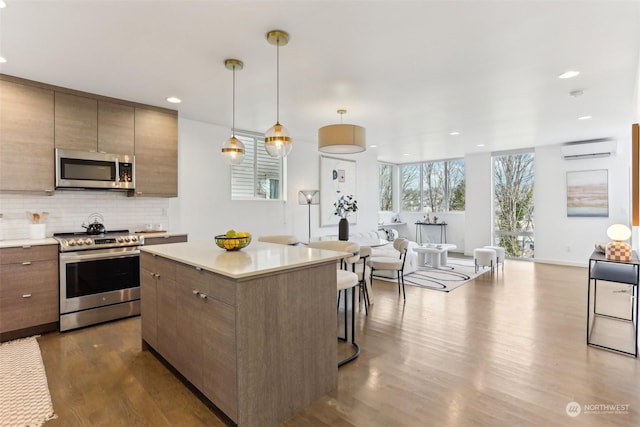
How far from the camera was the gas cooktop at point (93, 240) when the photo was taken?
333cm

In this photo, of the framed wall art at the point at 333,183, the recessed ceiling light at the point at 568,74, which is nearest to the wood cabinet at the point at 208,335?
the recessed ceiling light at the point at 568,74

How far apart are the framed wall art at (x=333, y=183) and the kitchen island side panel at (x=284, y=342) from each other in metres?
4.75

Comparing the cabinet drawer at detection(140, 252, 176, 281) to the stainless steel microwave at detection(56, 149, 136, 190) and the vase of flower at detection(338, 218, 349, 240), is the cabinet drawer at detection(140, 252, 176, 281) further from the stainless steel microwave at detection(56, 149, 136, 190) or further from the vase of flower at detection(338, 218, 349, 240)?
the vase of flower at detection(338, 218, 349, 240)

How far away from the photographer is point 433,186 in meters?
9.71

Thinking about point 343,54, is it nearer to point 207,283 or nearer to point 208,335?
point 207,283

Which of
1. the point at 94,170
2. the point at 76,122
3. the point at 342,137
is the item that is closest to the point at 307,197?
the point at 342,137

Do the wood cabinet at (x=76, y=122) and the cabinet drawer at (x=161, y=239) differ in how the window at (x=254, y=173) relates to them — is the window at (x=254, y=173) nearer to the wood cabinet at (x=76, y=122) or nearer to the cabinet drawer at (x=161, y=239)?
the cabinet drawer at (x=161, y=239)

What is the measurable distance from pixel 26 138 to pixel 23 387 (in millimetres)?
2448

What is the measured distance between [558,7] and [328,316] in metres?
2.61

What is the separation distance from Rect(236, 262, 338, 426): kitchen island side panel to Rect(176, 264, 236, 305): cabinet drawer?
0.09 meters

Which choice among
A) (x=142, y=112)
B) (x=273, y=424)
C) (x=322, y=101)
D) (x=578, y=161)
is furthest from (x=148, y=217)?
(x=578, y=161)

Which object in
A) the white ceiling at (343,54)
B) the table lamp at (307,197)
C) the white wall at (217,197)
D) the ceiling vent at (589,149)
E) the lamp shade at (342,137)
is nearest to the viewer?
the white ceiling at (343,54)

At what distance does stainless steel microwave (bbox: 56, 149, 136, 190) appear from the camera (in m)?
3.51

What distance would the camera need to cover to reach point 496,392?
2219 millimetres
